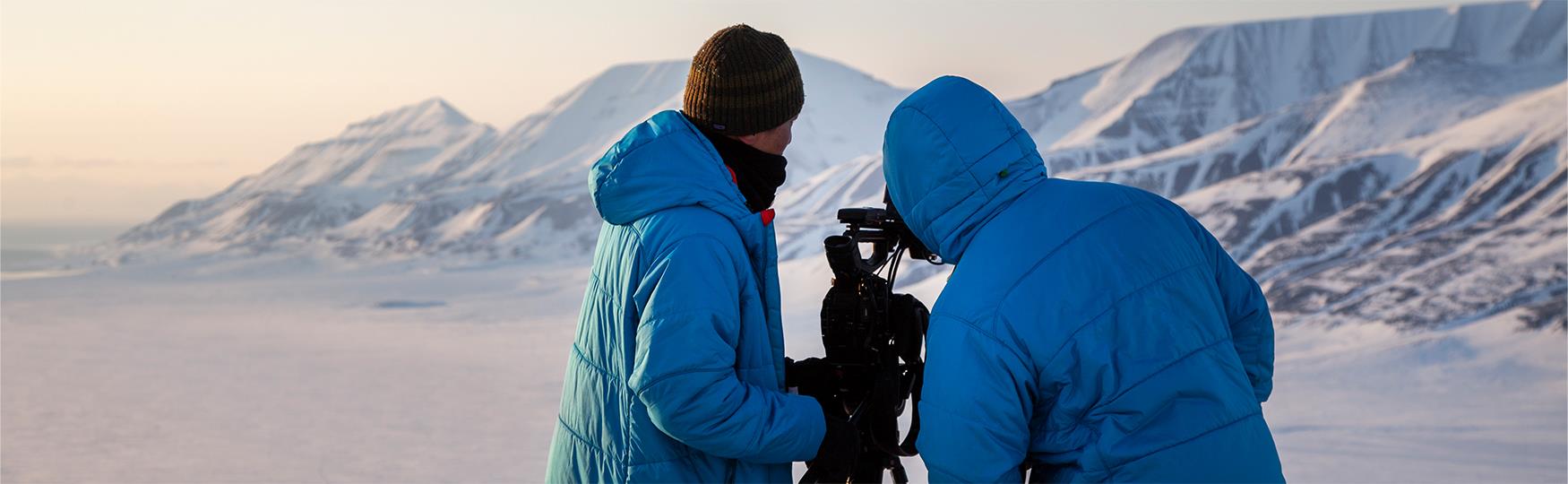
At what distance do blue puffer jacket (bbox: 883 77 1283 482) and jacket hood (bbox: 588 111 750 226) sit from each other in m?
0.38

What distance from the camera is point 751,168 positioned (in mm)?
2338

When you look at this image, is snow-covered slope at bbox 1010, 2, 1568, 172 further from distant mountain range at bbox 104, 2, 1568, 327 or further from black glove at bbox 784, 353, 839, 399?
black glove at bbox 784, 353, 839, 399

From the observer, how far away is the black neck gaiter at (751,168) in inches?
91.4

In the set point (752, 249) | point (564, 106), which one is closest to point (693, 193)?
point (752, 249)

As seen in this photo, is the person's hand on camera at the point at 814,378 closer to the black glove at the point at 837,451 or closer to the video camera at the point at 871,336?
the video camera at the point at 871,336

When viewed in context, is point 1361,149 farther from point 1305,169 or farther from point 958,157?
point 958,157

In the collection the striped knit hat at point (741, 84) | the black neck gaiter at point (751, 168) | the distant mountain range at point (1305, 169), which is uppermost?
the striped knit hat at point (741, 84)

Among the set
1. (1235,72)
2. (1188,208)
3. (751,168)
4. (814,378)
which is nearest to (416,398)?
(814,378)

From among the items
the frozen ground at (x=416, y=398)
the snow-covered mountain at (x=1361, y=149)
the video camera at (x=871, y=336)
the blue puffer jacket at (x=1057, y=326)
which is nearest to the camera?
the blue puffer jacket at (x=1057, y=326)

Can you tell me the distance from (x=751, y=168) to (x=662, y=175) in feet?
0.80

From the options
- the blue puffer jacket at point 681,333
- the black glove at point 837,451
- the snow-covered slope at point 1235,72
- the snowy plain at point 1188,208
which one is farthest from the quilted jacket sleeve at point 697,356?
the snow-covered slope at point 1235,72

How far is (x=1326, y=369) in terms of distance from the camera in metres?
12.2

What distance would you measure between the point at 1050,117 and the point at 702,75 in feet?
142

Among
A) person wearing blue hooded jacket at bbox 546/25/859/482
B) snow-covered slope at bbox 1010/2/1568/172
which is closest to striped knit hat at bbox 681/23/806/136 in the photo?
person wearing blue hooded jacket at bbox 546/25/859/482
